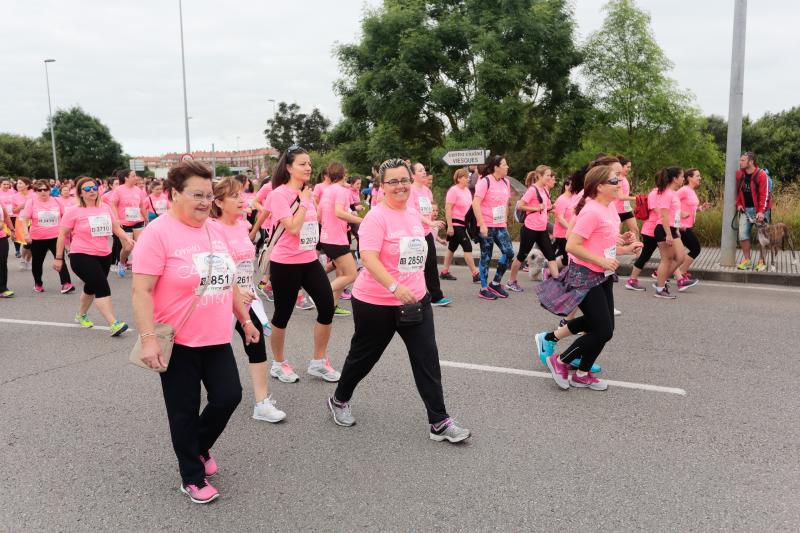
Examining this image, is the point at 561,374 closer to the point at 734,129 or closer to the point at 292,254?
the point at 292,254

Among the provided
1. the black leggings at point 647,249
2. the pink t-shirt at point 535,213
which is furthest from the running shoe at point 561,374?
the black leggings at point 647,249

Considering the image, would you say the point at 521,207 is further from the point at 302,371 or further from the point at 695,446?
the point at 695,446

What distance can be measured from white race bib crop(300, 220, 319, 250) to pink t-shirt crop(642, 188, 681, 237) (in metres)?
5.05

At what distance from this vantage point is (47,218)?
9508mm

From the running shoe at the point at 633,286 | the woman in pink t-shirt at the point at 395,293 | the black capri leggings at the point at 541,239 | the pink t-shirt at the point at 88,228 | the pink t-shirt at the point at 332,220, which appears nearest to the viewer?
the woman in pink t-shirt at the point at 395,293

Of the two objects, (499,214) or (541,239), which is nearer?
(499,214)

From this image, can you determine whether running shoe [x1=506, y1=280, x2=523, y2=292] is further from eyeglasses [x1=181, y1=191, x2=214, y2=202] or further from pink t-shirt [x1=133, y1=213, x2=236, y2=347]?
eyeglasses [x1=181, y1=191, x2=214, y2=202]

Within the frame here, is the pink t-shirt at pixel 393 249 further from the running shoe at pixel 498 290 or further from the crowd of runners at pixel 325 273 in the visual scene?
the running shoe at pixel 498 290

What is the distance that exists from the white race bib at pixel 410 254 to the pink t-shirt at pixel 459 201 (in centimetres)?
544

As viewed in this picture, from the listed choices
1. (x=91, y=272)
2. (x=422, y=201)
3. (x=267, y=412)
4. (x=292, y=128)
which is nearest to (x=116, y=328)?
(x=91, y=272)

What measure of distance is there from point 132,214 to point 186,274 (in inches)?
357

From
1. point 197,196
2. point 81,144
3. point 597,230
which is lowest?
point 597,230

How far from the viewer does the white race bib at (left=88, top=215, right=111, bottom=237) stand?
6.60 meters

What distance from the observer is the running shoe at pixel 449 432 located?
12.4 feet
